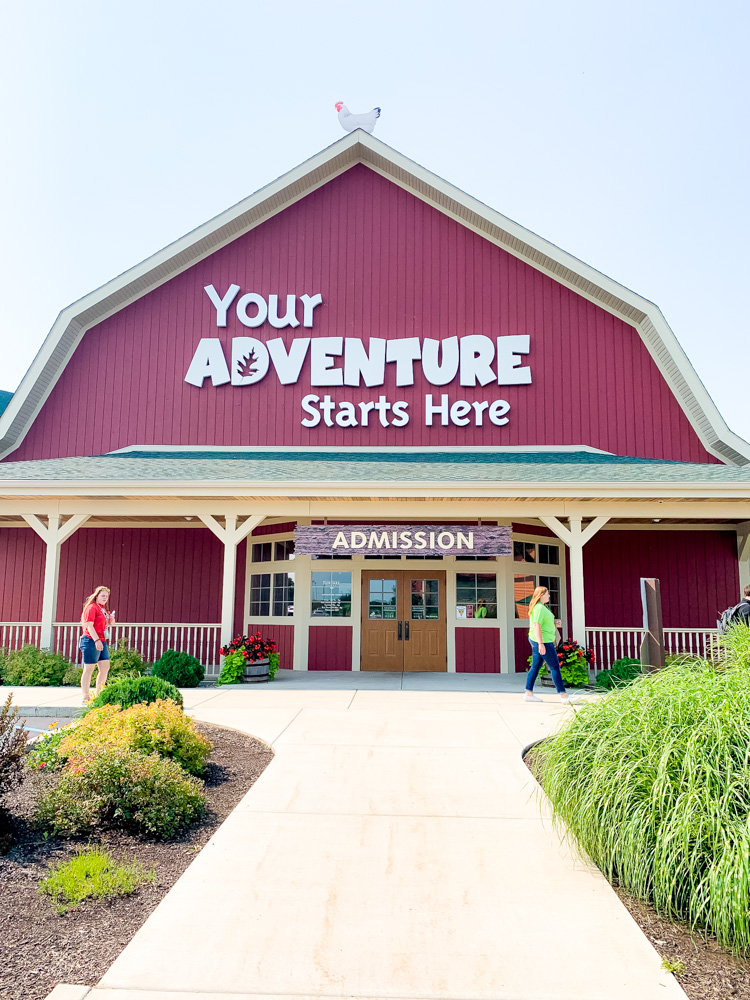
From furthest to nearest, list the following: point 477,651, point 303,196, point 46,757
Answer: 1. point 303,196
2. point 477,651
3. point 46,757

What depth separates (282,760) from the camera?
6535mm

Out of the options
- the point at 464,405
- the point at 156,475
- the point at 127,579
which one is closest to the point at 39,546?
the point at 127,579

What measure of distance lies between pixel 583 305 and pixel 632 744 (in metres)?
12.3

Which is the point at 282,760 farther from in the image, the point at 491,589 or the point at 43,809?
the point at 491,589

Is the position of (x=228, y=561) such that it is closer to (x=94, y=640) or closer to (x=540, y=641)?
(x=94, y=640)

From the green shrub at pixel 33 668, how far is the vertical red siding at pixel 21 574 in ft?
11.0

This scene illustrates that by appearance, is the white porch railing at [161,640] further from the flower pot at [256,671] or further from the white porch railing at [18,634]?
the flower pot at [256,671]

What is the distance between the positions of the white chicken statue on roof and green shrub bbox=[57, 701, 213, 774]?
45.6 feet

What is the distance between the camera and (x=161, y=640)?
45.5 feet

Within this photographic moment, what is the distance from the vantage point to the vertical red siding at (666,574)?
1409 cm

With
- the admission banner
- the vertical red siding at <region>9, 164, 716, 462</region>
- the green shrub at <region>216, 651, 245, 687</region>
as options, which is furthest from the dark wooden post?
the green shrub at <region>216, 651, 245, 687</region>

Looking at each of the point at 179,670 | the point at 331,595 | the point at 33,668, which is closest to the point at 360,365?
the point at 331,595

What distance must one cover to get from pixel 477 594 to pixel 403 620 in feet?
4.99

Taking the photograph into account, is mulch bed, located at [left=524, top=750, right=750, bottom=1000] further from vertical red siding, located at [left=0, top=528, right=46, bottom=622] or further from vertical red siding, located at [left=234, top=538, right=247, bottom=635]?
vertical red siding, located at [left=0, top=528, right=46, bottom=622]
